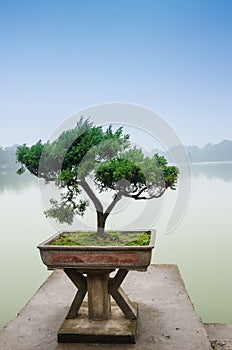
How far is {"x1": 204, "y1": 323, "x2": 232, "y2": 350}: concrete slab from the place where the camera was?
8.36ft

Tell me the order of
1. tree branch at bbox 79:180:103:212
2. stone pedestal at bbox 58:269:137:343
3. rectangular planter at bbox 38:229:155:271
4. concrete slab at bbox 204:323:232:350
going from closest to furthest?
rectangular planter at bbox 38:229:155:271 < stone pedestal at bbox 58:269:137:343 < concrete slab at bbox 204:323:232:350 < tree branch at bbox 79:180:103:212

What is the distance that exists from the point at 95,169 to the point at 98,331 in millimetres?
1047

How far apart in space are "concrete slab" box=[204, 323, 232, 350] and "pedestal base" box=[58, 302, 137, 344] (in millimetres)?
576

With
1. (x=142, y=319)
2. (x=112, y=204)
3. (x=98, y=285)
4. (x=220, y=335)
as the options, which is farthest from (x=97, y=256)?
(x=220, y=335)

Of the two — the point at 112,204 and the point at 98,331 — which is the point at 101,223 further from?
the point at 98,331

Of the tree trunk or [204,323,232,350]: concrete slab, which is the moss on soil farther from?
[204,323,232,350]: concrete slab

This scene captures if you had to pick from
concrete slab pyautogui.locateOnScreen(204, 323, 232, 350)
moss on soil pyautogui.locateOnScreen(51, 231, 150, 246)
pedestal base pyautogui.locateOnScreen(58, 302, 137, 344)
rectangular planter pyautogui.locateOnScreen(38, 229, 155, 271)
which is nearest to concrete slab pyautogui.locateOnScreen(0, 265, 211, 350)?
pedestal base pyautogui.locateOnScreen(58, 302, 137, 344)

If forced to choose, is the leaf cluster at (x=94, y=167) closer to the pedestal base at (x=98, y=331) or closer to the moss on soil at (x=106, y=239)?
the moss on soil at (x=106, y=239)

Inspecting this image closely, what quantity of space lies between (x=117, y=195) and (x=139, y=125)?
504mm

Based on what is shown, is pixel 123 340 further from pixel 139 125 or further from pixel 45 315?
pixel 139 125

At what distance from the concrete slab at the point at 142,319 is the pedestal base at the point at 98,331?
38 millimetres

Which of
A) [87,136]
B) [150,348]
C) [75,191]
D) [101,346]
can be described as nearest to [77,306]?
[101,346]

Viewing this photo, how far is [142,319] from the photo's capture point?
275cm

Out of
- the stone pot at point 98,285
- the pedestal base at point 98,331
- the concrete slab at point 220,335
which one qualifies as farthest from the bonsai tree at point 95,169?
the concrete slab at point 220,335
